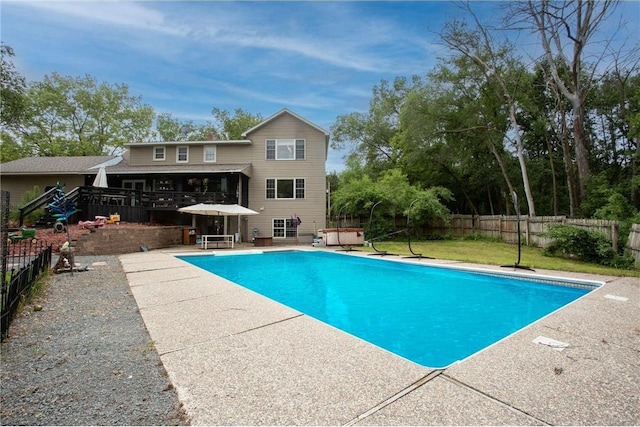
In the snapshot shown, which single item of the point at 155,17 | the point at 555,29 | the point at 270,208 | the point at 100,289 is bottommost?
the point at 100,289

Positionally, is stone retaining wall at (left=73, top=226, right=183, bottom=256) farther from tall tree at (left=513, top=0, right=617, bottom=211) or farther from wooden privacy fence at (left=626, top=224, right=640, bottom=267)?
tall tree at (left=513, top=0, right=617, bottom=211)

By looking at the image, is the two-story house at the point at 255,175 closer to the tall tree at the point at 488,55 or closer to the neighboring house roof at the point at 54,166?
the neighboring house roof at the point at 54,166

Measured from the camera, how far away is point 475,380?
8.36 feet

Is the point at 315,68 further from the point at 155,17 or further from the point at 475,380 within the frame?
the point at 475,380

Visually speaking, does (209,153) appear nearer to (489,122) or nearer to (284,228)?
(284,228)

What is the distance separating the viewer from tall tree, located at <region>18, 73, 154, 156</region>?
90.9ft

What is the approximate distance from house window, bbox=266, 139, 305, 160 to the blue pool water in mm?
9018

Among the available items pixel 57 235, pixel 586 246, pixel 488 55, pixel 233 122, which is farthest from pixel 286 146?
pixel 233 122

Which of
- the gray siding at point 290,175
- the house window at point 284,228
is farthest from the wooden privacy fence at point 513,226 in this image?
the house window at point 284,228

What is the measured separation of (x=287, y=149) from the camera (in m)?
18.9

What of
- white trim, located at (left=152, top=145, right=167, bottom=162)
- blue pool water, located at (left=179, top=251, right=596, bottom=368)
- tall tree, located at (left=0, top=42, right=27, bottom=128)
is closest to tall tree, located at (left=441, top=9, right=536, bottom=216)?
blue pool water, located at (left=179, top=251, right=596, bottom=368)

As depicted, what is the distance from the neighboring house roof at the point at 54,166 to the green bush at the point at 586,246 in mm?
23783

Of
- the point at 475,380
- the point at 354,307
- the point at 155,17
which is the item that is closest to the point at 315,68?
the point at 155,17

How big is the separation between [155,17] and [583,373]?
11.5 m
